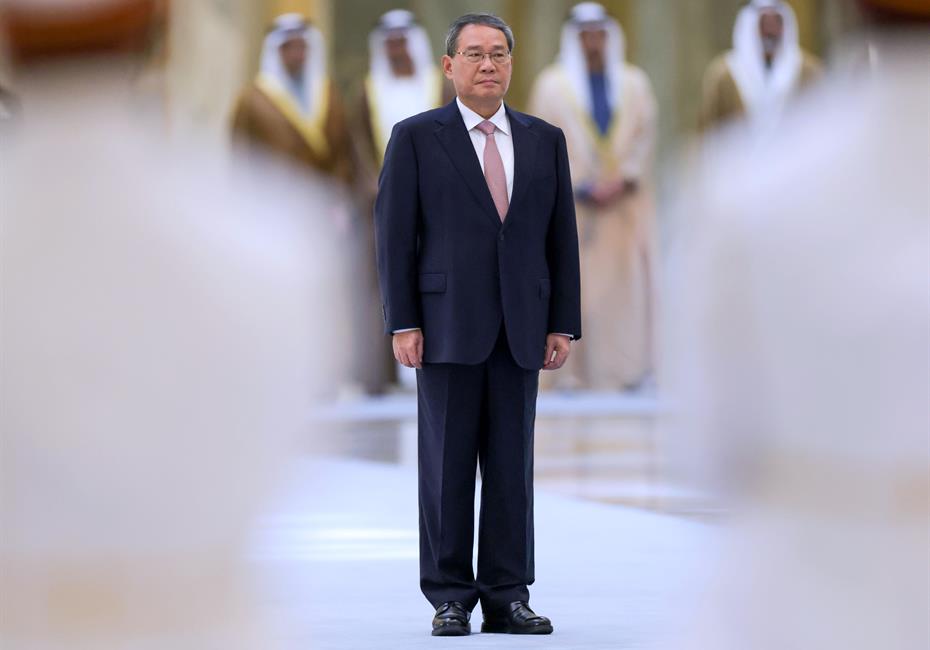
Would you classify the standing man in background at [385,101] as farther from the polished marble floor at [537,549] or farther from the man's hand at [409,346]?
the man's hand at [409,346]

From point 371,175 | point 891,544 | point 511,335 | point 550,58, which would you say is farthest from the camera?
point 550,58

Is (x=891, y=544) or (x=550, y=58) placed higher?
(x=550, y=58)

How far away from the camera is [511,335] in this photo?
246 centimetres

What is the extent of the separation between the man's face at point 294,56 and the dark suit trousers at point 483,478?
7.35 metres

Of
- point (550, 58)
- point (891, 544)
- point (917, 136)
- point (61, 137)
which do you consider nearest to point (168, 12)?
point (61, 137)

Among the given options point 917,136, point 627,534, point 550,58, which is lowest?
point 627,534

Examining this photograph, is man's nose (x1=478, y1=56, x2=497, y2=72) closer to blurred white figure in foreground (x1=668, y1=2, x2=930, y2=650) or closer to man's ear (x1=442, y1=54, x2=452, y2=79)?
man's ear (x1=442, y1=54, x2=452, y2=79)

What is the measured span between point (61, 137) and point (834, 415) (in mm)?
486

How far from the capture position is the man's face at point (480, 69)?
2.43m

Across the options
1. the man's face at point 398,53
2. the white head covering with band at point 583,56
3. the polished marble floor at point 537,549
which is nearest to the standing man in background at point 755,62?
the white head covering with band at point 583,56

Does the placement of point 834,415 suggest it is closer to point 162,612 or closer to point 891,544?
point 891,544

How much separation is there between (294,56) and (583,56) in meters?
1.80

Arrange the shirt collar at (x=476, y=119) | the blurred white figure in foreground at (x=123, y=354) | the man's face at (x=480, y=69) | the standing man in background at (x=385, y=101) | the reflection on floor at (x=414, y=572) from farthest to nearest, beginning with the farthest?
1. the standing man in background at (x=385, y=101)
2. the shirt collar at (x=476, y=119)
3. the man's face at (x=480, y=69)
4. the reflection on floor at (x=414, y=572)
5. the blurred white figure in foreground at (x=123, y=354)

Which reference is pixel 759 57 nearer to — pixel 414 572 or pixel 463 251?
pixel 414 572
